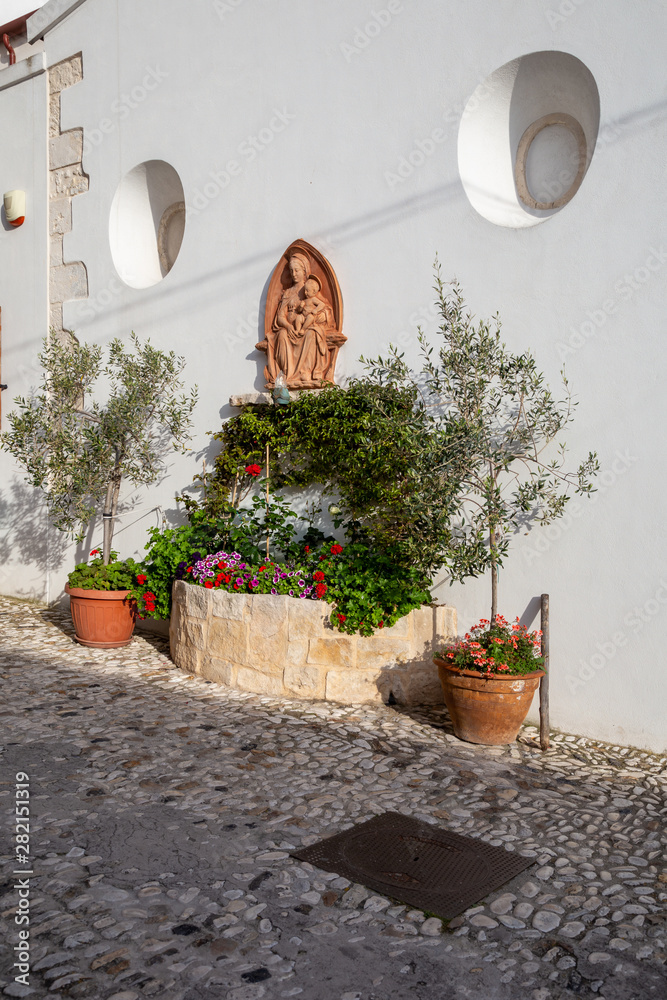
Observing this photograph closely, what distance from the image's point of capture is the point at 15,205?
8320 mm

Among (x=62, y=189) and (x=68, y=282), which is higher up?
(x=62, y=189)

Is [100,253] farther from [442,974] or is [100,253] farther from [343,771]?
[442,974]

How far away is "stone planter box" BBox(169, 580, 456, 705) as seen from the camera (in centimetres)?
514

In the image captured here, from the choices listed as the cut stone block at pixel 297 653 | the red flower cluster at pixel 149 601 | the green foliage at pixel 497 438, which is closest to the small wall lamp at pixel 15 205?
the red flower cluster at pixel 149 601

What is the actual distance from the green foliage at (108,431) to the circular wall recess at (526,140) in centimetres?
296

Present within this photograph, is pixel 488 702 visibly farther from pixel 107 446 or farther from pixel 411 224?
pixel 107 446

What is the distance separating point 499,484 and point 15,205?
611 cm

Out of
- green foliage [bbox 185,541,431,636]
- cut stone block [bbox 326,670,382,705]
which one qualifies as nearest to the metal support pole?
green foliage [bbox 185,541,431,636]

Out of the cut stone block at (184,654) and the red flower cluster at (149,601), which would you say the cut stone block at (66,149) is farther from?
the cut stone block at (184,654)

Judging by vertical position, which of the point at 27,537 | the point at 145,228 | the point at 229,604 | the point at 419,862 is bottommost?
Result: the point at 419,862

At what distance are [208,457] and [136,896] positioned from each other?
173 inches

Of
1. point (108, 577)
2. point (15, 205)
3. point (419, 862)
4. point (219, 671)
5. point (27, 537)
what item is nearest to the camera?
point (419, 862)

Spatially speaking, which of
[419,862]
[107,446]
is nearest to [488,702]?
[419,862]

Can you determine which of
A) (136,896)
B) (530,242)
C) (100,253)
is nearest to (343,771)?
(136,896)
